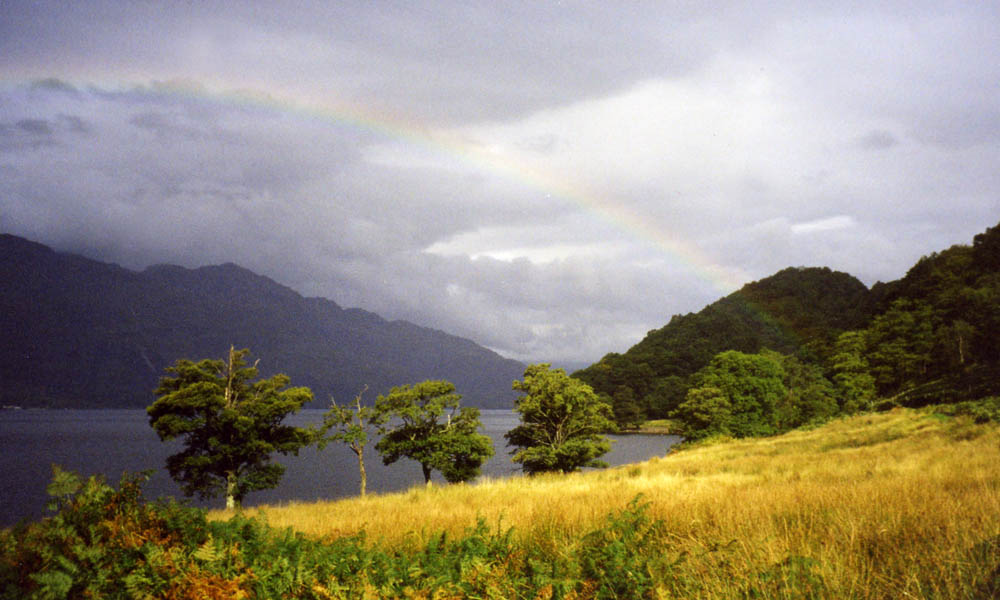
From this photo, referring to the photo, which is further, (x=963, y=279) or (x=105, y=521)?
(x=963, y=279)

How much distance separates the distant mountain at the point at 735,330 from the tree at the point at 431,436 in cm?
9969

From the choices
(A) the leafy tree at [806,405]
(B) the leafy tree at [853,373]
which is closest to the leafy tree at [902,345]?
(B) the leafy tree at [853,373]

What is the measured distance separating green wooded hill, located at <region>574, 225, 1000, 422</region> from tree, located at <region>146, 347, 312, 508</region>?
44532 millimetres

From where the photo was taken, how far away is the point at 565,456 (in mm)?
43469

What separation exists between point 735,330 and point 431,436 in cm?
12693

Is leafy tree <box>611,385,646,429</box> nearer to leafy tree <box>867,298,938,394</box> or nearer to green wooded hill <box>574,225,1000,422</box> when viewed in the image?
green wooded hill <box>574,225,1000,422</box>

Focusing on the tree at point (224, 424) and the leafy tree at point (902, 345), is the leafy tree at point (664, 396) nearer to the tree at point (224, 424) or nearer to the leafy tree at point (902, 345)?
the leafy tree at point (902, 345)

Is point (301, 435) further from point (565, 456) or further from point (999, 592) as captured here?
point (999, 592)

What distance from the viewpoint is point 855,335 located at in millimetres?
84188

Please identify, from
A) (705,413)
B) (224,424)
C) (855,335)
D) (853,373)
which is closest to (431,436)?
(224,424)

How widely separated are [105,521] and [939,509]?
7.94m

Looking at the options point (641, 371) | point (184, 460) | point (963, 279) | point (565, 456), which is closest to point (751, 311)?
point (641, 371)

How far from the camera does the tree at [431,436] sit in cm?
3725

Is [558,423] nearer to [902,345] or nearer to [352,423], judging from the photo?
[352,423]
